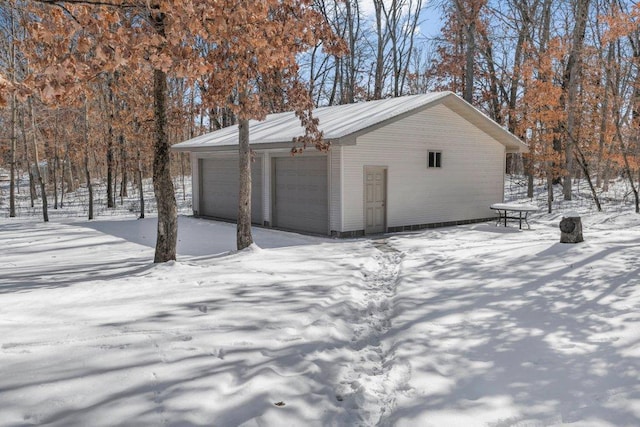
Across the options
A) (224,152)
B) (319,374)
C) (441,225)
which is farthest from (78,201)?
(319,374)

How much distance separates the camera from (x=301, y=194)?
15039 mm

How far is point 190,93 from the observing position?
34031 mm

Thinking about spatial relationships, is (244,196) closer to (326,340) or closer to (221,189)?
(326,340)

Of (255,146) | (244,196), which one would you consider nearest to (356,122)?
(255,146)

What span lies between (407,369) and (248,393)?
1.59 m

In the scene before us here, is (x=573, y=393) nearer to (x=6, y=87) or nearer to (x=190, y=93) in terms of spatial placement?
(x=6, y=87)

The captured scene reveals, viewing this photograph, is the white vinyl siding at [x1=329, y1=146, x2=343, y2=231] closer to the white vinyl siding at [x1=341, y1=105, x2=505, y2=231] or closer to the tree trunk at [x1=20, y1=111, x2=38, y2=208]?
the white vinyl siding at [x1=341, y1=105, x2=505, y2=231]

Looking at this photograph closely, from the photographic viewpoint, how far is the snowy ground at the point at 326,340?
3.75 metres

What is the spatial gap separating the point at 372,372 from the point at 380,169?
10330mm

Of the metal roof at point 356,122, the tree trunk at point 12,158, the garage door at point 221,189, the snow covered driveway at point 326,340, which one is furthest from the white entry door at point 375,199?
the tree trunk at point 12,158

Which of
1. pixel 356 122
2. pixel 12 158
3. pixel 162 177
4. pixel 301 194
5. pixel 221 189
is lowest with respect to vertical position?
pixel 301 194

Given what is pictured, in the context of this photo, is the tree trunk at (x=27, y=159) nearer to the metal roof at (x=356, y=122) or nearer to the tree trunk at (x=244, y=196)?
the metal roof at (x=356, y=122)

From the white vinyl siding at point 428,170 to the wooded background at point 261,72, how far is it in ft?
7.99

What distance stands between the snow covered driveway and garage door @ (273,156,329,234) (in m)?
4.44
